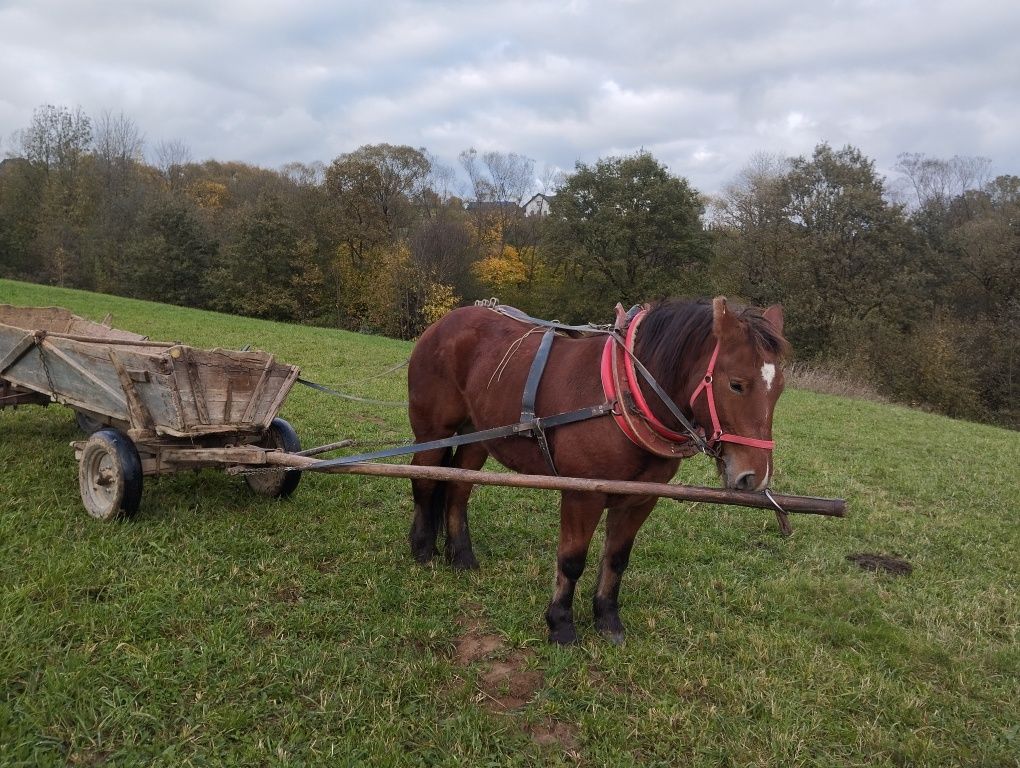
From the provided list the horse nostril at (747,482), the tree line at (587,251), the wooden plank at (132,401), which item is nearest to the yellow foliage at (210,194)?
the tree line at (587,251)

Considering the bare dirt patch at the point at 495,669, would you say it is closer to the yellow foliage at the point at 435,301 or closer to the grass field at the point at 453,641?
the grass field at the point at 453,641

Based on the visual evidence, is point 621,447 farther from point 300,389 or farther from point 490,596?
point 300,389

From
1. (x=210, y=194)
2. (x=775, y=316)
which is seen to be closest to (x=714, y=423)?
(x=775, y=316)

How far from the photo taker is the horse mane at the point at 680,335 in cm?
267

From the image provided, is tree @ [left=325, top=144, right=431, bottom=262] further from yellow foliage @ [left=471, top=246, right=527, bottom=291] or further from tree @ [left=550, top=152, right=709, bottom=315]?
tree @ [left=550, top=152, right=709, bottom=315]

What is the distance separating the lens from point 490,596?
3.81 m

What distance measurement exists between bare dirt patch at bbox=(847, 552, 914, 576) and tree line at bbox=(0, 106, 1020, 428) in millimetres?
23457

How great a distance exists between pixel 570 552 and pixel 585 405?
2.66 feet

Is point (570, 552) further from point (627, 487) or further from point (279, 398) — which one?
point (279, 398)

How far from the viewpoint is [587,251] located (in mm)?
31906

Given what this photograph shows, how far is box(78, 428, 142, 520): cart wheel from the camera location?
3.86m

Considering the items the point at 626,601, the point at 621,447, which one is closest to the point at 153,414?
the point at 621,447

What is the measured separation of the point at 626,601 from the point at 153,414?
3376 millimetres

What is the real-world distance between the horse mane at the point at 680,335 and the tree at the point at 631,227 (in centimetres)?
2793
